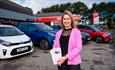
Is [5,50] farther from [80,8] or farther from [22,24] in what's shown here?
[80,8]

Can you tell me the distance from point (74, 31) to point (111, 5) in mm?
73472

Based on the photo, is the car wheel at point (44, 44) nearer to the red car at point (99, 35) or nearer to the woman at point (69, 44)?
the red car at point (99, 35)

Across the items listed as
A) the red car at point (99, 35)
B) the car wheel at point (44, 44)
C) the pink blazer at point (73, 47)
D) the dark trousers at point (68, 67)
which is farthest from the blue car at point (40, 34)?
the pink blazer at point (73, 47)

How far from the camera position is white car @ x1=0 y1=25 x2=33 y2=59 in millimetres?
7695

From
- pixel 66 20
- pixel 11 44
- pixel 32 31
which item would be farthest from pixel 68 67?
pixel 32 31

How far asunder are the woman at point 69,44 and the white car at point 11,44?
486 centimetres

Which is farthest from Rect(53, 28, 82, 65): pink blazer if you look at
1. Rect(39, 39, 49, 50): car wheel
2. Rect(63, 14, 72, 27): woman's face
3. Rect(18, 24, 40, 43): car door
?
Rect(18, 24, 40, 43): car door

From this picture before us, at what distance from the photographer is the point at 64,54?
3209mm

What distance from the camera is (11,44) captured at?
7895 millimetres

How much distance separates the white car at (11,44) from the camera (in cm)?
770

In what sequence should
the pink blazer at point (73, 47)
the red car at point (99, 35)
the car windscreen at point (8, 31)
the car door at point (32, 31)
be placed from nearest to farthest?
the pink blazer at point (73, 47) < the car windscreen at point (8, 31) < the car door at point (32, 31) < the red car at point (99, 35)

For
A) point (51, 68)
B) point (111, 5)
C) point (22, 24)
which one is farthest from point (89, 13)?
point (51, 68)

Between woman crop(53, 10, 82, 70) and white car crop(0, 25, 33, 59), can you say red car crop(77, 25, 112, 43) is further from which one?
woman crop(53, 10, 82, 70)

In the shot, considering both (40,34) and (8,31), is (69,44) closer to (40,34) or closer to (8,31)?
(8,31)
